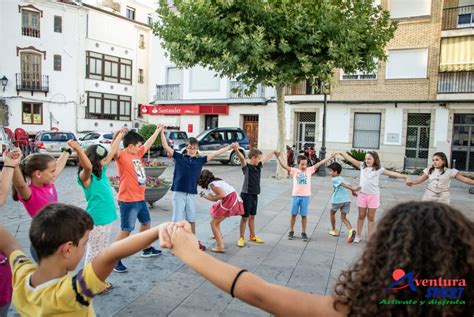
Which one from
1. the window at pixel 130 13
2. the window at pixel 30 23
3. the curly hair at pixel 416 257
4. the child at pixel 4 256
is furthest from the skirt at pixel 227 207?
the window at pixel 130 13

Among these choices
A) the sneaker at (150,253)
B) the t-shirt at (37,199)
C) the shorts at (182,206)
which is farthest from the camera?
the shorts at (182,206)

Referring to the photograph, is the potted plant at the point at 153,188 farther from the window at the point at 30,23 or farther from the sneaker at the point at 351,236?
the window at the point at 30,23

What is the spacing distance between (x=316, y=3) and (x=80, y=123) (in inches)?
977

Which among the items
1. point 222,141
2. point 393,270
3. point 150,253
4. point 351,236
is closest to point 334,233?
point 351,236

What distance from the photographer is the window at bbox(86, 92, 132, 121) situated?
107ft

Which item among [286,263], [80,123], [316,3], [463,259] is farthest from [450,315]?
[80,123]

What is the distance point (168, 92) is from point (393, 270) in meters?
29.7

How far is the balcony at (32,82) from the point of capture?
2905cm

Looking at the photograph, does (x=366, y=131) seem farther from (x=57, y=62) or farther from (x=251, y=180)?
(x=57, y=62)

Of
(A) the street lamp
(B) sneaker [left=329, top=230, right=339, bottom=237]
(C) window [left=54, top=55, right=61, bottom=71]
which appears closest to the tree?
(B) sneaker [left=329, top=230, right=339, bottom=237]

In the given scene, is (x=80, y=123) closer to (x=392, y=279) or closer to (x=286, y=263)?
(x=286, y=263)

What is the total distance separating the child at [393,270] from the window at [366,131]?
22106 mm

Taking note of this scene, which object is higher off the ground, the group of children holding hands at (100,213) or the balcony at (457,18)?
the balcony at (457,18)

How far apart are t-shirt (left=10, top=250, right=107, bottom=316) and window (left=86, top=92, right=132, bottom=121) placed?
3279cm
